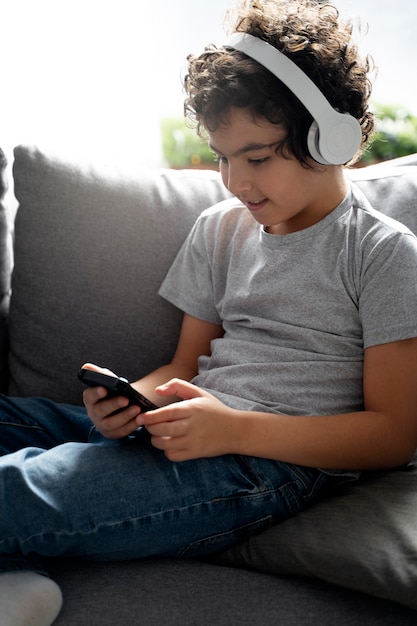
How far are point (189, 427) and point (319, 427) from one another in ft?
0.64

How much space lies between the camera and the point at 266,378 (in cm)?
121

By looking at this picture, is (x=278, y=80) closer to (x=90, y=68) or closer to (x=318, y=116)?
(x=318, y=116)

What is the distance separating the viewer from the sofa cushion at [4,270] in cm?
147

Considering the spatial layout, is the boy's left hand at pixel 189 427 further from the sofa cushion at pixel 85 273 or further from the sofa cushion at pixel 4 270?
the sofa cushion at pixel 4 270

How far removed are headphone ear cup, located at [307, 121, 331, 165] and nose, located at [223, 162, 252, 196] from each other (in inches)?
4.1

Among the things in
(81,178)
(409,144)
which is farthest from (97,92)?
(409,144)

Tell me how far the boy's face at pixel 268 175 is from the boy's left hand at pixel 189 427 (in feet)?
1.05

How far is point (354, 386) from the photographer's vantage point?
1188mm

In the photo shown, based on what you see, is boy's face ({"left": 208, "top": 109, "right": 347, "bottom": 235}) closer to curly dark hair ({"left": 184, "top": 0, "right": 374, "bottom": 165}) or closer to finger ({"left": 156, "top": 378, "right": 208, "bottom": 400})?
curly dark hair ({"left": 184, "top": 0, "right": 374, "bottom": 165})

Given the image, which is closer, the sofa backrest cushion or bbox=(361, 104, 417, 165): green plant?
the sofa backrest cushion

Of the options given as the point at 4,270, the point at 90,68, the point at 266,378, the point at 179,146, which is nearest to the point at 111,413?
the point at 266,378

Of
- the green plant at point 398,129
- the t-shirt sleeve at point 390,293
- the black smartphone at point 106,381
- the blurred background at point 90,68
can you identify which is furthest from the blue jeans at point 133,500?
the green plant at point 398,129

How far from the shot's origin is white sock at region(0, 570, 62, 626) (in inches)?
A: 36.7

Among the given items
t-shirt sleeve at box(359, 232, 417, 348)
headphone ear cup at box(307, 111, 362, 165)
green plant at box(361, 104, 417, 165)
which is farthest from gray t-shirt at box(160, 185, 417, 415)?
green plant at box(361, 104, 417, 165)
